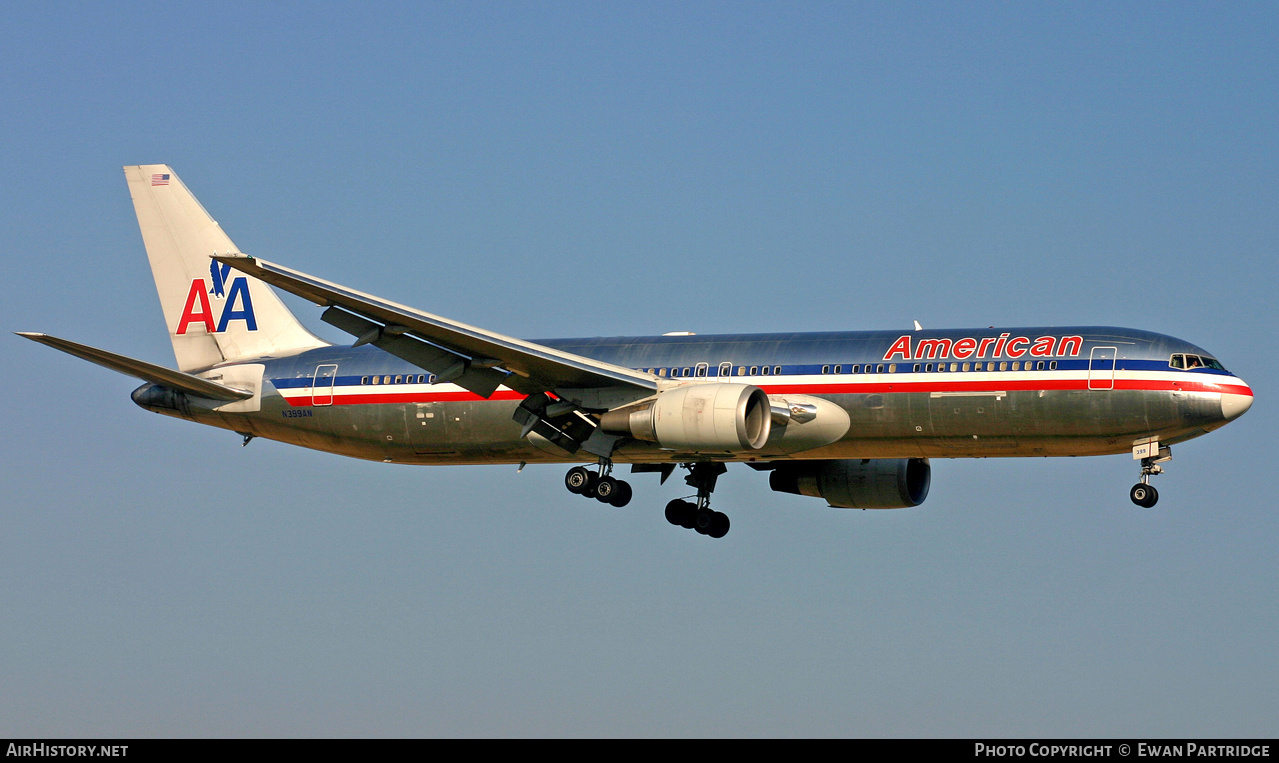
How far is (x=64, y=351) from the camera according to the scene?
42.6 m

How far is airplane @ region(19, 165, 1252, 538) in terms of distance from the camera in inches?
1575

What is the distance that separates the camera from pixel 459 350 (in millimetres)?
42000

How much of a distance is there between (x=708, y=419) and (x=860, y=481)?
9857 millimetres

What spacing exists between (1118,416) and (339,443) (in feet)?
73.1

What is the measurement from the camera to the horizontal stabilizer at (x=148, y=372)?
42178 mm

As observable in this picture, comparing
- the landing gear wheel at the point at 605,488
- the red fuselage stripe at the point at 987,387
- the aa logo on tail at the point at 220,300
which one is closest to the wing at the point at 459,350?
the red fuselage stripe at the point at 987,387

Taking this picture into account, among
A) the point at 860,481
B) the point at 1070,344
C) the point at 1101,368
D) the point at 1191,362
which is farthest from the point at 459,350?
the point at 1191,362

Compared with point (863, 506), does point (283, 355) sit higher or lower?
higher

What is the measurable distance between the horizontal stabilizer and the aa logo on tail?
3.62 metres

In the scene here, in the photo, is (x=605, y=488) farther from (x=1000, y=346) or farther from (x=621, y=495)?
(x=1000, y=346)

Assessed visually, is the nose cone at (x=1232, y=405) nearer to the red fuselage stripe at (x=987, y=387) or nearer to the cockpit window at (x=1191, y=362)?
the red fuselage stripe at (x=987, y=387)
